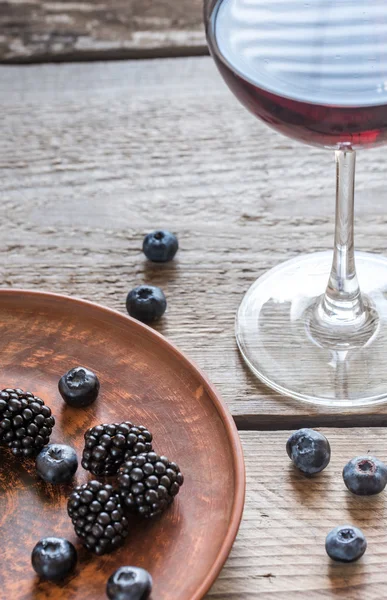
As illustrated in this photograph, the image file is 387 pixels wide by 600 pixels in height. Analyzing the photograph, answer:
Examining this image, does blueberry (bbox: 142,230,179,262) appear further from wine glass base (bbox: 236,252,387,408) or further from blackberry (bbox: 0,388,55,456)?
blackberry (bbox: 0,388,55,456)

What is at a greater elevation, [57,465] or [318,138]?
[318,138]

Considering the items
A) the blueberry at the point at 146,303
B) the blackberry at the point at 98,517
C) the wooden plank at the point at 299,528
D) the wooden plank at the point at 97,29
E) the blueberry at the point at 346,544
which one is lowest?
the wooden plank at the point at 299,528

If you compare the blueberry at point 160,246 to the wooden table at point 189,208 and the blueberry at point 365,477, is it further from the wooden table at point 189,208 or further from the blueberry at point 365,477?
the blueberry at point 365,477

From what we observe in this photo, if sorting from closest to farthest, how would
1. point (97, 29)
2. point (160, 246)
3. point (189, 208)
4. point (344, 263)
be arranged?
point (344, 263), point (160, 246), point (189, 208), point (97, 29)

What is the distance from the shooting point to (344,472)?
1073mm

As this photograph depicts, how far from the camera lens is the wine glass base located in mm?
1197

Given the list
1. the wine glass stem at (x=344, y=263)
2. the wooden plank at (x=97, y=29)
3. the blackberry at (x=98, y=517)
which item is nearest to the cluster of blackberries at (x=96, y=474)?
the blackberry at (x=98, y=517)

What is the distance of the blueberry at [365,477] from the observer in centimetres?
105

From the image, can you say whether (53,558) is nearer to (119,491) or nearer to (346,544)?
(119,491)

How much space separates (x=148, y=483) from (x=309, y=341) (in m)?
0.40

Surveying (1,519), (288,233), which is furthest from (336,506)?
(288,233)

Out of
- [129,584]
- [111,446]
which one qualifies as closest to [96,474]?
[111,446]

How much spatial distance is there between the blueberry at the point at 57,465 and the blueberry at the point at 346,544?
307 mm

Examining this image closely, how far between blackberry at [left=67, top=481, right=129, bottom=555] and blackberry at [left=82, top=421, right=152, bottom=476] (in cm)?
5
